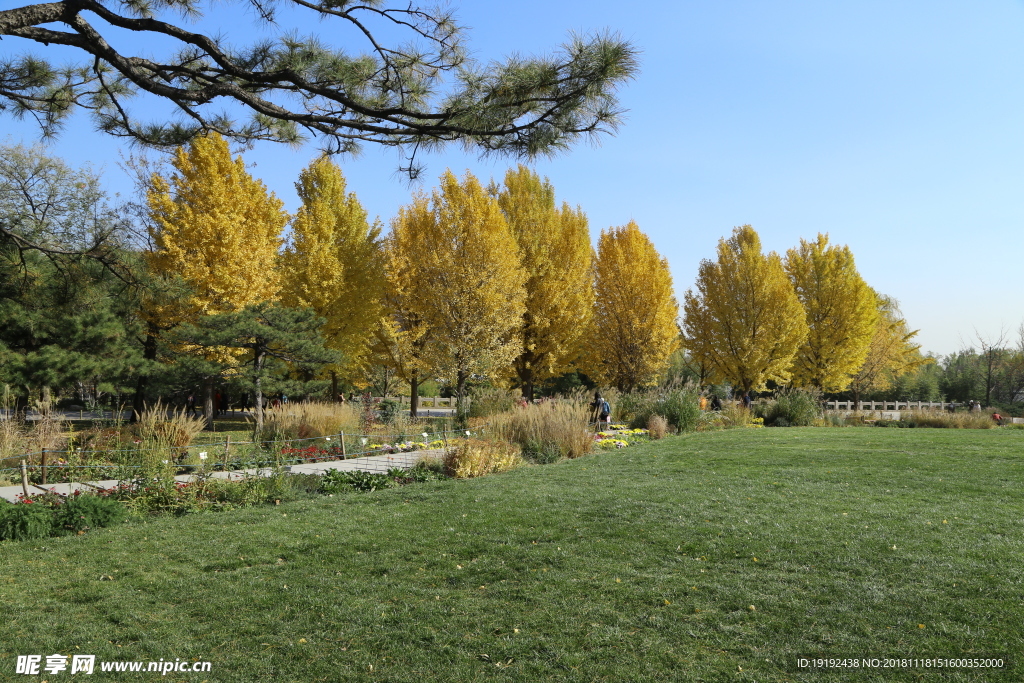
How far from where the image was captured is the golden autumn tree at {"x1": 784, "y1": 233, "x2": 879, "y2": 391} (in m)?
28.4

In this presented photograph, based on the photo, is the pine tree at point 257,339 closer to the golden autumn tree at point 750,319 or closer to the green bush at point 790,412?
the green bush at point 790,412

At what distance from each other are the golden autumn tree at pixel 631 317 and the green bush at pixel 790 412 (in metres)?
4.14

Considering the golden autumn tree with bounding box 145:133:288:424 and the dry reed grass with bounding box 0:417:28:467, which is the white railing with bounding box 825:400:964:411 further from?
the dry reed grass with bounding box 0:417:28:467

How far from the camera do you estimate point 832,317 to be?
28.9 meters

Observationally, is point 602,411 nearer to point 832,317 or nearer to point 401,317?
point 401,317

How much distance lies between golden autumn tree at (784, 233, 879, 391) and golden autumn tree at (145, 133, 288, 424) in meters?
23.0

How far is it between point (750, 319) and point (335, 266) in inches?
634

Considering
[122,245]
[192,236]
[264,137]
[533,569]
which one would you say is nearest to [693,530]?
[533,569]

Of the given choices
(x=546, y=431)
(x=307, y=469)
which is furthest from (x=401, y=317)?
(x=307, y=469)

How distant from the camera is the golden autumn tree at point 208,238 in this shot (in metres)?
17.0

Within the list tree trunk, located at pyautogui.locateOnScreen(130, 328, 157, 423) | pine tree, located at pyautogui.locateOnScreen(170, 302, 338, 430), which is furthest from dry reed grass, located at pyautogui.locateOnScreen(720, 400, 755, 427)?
tree trunk, located at pyautogui.locateOnScreen(130, 328, 157, 423)

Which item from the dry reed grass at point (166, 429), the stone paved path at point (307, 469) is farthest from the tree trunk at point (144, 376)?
the stone paved path at point (307, 469)

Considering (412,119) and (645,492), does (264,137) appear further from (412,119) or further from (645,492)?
(645,492)

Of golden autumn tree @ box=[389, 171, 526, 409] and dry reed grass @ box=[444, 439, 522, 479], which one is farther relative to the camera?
golden autumn tree @ box=[389, 171, 526, 409]
